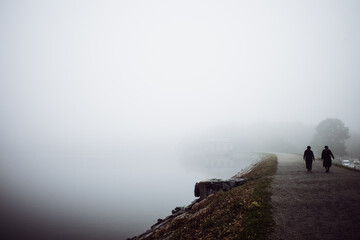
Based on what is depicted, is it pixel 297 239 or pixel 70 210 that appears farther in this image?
pixel 70 210

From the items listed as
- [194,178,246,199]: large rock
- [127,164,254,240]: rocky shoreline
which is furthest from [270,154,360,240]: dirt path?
[127,164,254,240]: rocky shoreline

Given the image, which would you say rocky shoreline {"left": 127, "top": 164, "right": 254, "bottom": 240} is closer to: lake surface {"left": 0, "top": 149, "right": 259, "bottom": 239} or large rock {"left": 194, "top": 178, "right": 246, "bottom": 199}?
large rock {"left": 194, "top": 178, "right": 246, "bottom": 199}

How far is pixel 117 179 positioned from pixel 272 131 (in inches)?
4508

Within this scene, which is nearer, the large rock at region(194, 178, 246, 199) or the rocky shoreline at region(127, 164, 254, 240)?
the rocky shoreline at region(127, 164, 254, 240)

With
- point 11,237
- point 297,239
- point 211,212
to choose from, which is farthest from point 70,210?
point 297,239

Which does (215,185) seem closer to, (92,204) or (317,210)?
(317,210)

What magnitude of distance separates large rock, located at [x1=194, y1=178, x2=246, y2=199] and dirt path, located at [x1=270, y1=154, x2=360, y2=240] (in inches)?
201

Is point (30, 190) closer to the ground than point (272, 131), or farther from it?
closer to the ground

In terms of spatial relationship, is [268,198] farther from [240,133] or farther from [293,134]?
[240,133]

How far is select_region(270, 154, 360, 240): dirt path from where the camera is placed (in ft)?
27.9

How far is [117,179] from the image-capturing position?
2992 inches

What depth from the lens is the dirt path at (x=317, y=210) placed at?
8.49 meters

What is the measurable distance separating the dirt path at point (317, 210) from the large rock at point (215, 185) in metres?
5.11

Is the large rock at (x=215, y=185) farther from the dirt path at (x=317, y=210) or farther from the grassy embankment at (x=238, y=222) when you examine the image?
the grassy embankment at (x=238, y=222)
